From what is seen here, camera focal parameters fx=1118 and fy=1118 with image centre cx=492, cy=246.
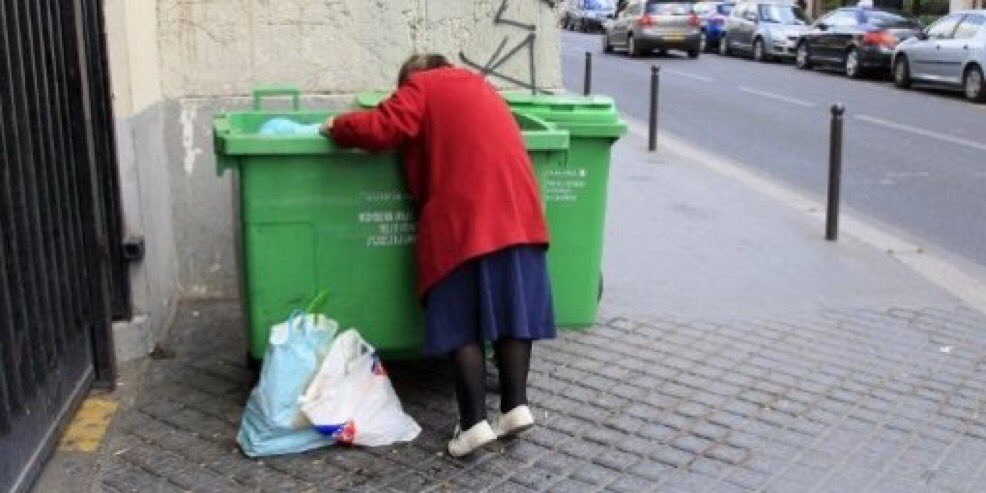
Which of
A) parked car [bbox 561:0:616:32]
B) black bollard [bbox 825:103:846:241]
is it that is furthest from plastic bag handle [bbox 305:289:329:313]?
parked car [bbox 561:0:616:32]

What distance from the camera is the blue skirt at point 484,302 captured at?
13.8 ft

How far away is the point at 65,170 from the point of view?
4.42 metres

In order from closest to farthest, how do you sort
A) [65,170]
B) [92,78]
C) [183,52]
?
1. [65,170]
2. [92,78]
3. [183,52]

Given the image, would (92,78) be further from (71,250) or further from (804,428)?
(804,428)

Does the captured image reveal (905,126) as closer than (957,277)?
No

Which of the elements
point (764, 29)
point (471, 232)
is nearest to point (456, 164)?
point (471, 232)

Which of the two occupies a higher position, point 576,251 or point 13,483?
point 576,251

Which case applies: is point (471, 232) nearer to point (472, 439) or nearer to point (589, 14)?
point (472, 439)

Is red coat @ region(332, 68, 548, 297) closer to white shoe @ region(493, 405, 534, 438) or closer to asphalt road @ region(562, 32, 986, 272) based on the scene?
white shoe @ region(493, 405, 534, 438)

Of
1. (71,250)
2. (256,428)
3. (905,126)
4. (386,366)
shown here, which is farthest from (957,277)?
(905,126)

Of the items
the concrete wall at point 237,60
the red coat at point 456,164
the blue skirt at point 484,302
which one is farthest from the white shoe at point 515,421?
the concrete wall at point 237,60

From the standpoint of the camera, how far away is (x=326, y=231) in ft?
14.8

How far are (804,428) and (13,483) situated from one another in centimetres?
300

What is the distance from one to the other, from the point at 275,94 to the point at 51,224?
1.97 metres
